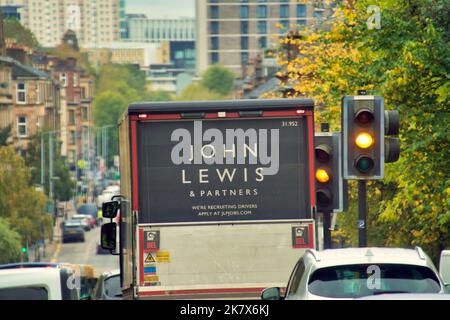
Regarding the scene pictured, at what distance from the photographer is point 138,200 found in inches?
763

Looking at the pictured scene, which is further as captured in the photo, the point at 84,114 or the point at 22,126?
the point at 84,114

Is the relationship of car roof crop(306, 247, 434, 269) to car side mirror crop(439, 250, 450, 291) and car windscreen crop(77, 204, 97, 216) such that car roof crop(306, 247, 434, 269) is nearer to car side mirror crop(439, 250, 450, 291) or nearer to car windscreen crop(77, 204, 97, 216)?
car side mirror crop(439, 250, 450, 291)

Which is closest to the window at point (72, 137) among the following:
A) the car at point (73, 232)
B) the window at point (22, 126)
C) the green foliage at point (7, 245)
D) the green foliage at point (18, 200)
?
the window at point (22, 126)

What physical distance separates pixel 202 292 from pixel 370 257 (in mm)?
5946

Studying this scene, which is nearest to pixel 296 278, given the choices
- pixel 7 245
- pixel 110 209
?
pixel 110 209

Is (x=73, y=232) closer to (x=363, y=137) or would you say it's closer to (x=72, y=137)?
(x=72, y=137)

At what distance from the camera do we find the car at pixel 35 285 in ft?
68.1

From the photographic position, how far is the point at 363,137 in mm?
17375

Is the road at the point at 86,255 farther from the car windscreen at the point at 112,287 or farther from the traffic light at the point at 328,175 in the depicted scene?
the traffic light at the point at 328,175

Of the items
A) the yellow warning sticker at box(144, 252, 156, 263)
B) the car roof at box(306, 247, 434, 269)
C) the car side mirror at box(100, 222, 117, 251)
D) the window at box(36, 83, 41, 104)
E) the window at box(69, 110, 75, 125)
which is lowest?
the window at box(69, 110, 75, 125)

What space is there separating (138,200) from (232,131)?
1.45 metres

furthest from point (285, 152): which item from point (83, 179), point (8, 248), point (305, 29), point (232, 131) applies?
point (83, 179)

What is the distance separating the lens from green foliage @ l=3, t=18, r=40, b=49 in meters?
117

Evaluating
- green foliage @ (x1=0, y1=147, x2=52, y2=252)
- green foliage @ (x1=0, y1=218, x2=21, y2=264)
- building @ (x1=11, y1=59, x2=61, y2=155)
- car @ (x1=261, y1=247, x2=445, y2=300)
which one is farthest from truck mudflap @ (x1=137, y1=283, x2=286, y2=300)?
building @ (x1=11, y1=59, x2=61, y2=155)
